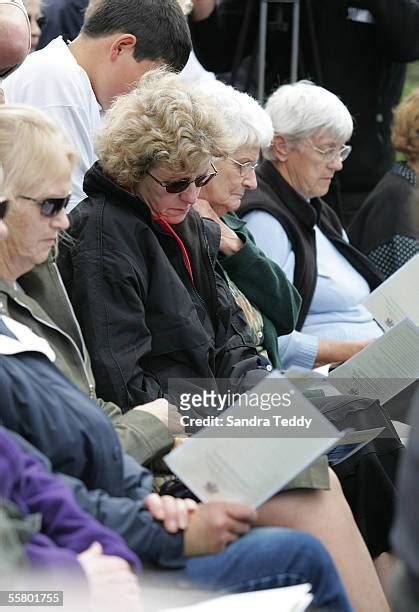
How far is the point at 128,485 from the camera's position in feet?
9.08

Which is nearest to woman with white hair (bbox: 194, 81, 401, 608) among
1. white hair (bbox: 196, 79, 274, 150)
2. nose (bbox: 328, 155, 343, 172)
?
white hair (bbox: 196, 79, 274, 150)

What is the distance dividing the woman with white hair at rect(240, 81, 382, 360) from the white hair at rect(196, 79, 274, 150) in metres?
0.44

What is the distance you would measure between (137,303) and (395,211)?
2.42 meters

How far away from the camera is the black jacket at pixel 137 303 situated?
10.6 feet

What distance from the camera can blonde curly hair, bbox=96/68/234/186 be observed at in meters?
3.38

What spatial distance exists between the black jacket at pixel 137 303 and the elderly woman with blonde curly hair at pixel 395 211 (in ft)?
6.30

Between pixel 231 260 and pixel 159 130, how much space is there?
0.83 meters

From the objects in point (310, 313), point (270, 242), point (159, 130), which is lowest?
point (310, 313)

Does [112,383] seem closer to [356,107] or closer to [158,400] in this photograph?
[158,400]

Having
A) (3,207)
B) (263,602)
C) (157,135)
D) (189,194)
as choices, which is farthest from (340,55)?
(263,602)

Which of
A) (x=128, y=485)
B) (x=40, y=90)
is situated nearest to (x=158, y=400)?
(x=128, y=485)

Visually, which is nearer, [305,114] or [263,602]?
[263,602]

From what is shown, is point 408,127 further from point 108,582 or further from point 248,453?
point 108,582

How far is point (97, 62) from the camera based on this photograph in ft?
13.5
